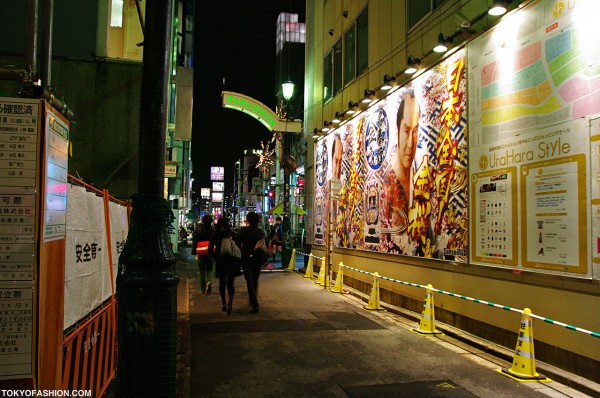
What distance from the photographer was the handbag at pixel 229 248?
10.0 meters

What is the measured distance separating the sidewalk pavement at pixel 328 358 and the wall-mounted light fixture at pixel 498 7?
5769 millimetres

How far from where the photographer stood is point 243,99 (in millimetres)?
20422

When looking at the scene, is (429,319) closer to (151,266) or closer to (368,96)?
(151,266)

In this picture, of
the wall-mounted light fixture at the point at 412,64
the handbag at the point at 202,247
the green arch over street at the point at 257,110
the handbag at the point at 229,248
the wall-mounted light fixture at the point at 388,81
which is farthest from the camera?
the green arch over street at the point at 257,110

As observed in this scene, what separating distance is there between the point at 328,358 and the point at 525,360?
285 centimetres

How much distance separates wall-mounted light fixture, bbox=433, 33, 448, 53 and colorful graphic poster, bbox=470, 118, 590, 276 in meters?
2.37

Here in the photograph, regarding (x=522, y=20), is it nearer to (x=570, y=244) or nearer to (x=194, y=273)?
(x=570, y=244)

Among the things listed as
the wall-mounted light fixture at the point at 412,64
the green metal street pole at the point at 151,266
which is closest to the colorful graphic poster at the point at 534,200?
the wall-mounted light fixture at the point at 412,64

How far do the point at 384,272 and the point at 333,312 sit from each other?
244 centimetres

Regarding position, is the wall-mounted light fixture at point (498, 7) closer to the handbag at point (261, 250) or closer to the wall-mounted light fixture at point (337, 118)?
the handbag at point (261, 250)

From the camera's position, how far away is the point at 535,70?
7152 millimetres

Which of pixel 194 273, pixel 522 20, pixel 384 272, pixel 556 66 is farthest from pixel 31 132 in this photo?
pixel 194 273

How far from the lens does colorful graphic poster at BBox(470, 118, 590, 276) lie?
20.6 feet
